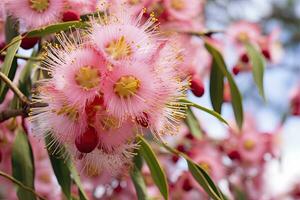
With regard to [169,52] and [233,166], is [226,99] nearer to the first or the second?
[233,166]

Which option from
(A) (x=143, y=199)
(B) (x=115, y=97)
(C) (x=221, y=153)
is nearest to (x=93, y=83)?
(B) (x=115, y=97)

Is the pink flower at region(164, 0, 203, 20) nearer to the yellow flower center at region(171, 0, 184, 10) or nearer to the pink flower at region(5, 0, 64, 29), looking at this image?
the yellow flower center at region(171, 0, 184, 10)

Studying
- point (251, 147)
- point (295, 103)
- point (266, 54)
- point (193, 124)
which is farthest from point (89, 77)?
point (295, 103)

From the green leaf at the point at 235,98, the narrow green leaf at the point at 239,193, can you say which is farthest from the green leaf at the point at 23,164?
the narrow green leaf at the point at 239,193

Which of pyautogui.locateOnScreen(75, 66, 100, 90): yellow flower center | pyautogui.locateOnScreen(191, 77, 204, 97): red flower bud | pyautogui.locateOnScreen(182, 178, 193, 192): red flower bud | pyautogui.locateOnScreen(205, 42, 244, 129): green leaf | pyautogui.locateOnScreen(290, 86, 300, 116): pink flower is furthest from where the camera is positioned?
pyautogui.locateOnScreen(290, 86, 300, 116): pink flower

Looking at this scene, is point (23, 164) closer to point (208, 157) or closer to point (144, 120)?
point (144, 120)

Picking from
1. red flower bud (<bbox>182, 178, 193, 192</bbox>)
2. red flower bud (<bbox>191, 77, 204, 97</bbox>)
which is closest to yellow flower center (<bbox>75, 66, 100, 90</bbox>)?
red flower bud (<bbox>191, 77, 204, 97</bbox>)

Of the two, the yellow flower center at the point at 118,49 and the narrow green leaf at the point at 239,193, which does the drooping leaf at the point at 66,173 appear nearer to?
the yellow flower center at the point at 118,49
